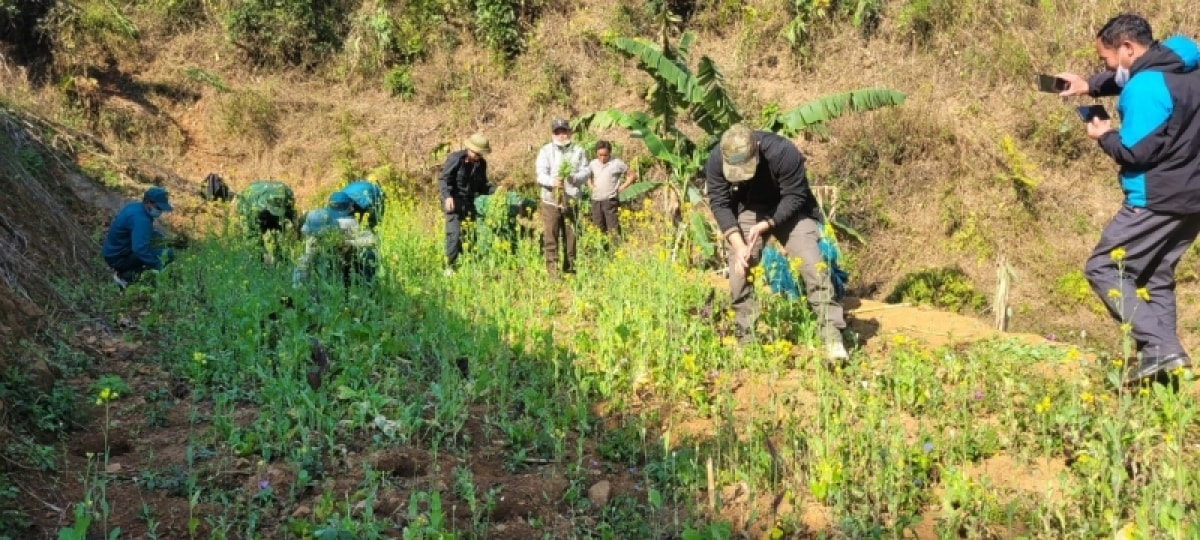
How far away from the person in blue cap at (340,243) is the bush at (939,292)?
5882 mm

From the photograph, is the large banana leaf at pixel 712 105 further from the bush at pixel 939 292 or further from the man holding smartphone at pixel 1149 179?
the man holding smartphone at pixel 1149 179

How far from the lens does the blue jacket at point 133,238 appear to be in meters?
8.02

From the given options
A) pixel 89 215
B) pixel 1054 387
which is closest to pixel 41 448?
pixel 1054 387

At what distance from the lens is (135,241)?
26.3 feet

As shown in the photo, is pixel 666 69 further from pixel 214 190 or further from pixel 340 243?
pixel 214 190

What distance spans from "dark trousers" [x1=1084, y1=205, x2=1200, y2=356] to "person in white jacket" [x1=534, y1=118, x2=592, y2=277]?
5.14 metres

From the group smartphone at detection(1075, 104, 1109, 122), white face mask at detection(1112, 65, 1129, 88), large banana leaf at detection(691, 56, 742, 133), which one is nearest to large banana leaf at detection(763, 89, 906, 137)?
large banana leaf at detection(691, 56, 742, 133)

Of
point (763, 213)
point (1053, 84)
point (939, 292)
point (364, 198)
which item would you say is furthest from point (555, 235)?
point (1053, 84)

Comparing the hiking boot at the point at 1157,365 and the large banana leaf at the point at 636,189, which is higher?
the large banana leaf at the point at 636,189

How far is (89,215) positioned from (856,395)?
10125 mm

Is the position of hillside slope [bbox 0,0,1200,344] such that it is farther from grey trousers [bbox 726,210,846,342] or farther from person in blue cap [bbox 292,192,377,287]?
person in blue cap [bbox 292,192,377,287]

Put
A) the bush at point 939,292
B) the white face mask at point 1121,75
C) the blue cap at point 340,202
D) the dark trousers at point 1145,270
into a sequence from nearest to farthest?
the dark trousers at point 1145,270
the white face mask at point 1121,75
the blue cap at point 340,202
the bush at point 939,292

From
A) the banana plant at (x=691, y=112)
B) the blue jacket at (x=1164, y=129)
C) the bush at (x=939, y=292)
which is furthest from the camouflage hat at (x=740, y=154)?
the bush at (x=939, y=292)

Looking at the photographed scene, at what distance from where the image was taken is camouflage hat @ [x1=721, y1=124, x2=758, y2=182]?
5637 millimetres
